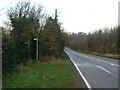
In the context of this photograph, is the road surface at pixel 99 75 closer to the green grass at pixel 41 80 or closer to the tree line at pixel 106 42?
the green grass at pixel 41 80

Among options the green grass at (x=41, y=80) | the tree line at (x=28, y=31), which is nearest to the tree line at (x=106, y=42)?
the tree line at (x=28, y=31)

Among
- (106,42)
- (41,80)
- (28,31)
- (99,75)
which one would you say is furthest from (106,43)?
(41,80)

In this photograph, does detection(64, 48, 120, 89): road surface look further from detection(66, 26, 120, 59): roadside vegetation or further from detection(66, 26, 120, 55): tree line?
detection(66, 26, 120, 55): tree line

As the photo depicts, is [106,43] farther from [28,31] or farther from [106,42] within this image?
[28,31]

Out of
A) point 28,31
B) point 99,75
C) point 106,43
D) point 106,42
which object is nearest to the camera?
point 99,75

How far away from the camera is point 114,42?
177 ft

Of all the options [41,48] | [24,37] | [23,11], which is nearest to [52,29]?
[41,48]

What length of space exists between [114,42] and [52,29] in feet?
82.2

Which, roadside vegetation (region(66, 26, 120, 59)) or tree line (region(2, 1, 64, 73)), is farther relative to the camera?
roadside vegetation (region(66, 26, 120, 59))

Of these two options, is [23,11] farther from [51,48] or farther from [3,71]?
[3,71]

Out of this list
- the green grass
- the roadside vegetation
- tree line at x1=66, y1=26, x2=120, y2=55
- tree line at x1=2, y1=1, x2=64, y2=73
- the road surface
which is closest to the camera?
the green grass

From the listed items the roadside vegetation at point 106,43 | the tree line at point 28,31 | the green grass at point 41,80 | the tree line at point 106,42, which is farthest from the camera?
the tree line at point 106,42

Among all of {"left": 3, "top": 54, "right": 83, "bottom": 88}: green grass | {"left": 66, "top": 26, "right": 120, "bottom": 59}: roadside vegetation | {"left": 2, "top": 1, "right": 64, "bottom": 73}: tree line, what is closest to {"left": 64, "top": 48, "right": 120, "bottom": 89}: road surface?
{"left": 3, "top": 54, "right": 83, "bottom": 88}: green grass

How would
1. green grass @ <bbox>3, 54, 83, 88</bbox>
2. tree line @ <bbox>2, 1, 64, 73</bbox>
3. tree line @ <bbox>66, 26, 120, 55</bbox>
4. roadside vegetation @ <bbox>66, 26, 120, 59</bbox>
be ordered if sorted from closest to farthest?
1. green grass @ <bbox>3, 54, 83, 88</bbox>
2. tree line @ <bbox>2, 1, 64, 73</bbox>
3. roadside vegetation @ <bbox>66, 26, 120, 59</bbox>
4. tree line @ <bbox>66, 26, 120, 55</bbox>
